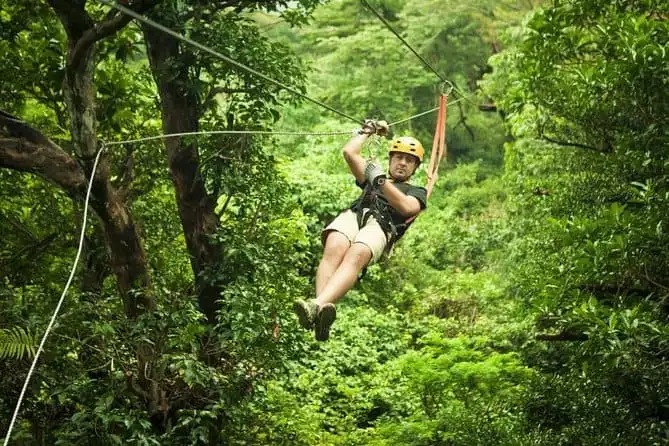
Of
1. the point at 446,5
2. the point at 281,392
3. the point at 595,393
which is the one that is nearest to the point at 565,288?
the point at 595,393

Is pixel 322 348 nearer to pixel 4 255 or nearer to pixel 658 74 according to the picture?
pixel 4 255

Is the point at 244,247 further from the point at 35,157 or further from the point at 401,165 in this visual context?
the point at 35,157

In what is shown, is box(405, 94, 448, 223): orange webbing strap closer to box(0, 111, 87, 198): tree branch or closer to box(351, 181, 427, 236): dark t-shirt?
box(351, 181, 427, 236): dark t-shirt

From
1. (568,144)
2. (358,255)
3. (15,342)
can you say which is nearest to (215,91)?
(358,255)

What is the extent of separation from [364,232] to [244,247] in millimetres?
1413

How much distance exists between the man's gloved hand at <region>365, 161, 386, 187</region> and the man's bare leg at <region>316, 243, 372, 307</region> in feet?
1.07

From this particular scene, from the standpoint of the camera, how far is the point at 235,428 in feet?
22.1

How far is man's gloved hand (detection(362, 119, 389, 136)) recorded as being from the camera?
15.4 ft

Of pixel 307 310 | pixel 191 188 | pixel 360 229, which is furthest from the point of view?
pixel 191 188

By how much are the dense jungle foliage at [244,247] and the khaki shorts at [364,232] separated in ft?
1.32

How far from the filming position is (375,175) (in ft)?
15.6

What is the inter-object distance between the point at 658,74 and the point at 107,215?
3393 millimetres

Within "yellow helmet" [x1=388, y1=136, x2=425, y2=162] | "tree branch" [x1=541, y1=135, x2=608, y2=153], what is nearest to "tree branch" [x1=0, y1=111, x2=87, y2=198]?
"yellow helmet" [x1=388, y1=136, x2=425, y2=162]

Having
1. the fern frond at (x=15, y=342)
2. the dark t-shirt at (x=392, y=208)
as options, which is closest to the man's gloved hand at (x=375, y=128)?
the dark t-shirt at (x=392, y=208)
